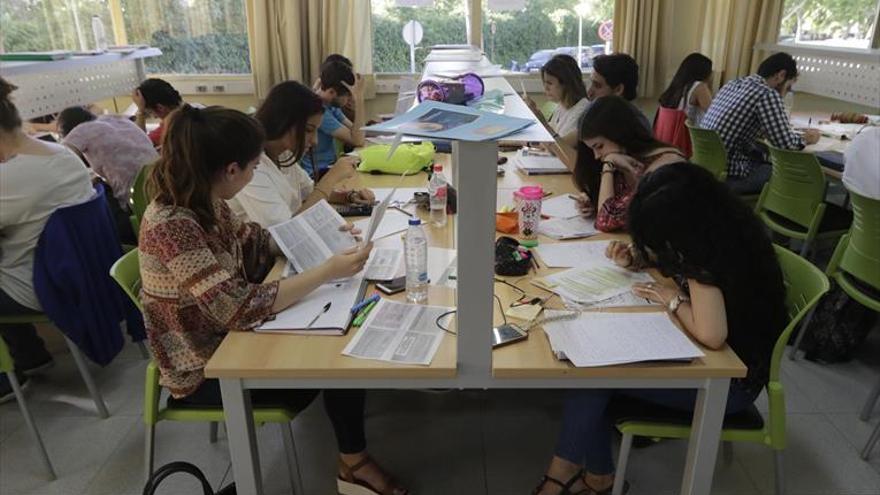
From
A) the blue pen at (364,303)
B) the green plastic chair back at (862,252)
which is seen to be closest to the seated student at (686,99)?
the green plastic chair back at (862,252)

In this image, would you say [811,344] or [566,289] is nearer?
[566,289]

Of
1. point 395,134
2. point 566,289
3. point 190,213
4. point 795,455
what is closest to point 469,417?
point 566,289

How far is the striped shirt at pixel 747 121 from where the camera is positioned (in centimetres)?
293

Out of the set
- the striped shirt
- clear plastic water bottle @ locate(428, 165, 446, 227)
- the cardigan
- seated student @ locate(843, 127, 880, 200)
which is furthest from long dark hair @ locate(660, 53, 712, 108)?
the cardigan

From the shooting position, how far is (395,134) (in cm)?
96

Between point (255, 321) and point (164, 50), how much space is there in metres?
4.18

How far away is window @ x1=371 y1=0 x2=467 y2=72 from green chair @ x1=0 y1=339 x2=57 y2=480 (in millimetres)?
3648

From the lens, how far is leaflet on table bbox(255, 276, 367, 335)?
1294 mm

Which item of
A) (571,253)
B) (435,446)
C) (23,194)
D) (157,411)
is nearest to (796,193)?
(571,253)

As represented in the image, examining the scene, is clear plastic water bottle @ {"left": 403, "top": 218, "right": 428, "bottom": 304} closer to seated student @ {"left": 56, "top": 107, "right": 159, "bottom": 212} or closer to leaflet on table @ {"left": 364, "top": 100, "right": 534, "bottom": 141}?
leaflet on table @ {"left": 364, "top": 100, "right": 534, "bottom": 141}

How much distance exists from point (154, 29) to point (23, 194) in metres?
3.29

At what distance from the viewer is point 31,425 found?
1.79 metres

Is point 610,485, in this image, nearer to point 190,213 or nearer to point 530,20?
point 190,213

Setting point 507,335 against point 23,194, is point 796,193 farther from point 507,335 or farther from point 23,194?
point 23,194
